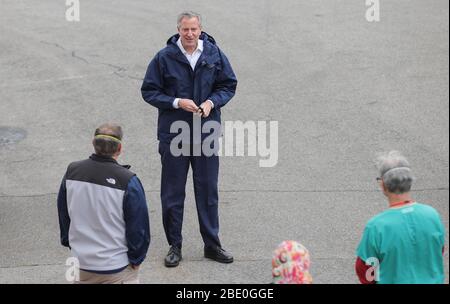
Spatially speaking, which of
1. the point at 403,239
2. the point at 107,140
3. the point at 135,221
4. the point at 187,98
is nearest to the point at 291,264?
the point at 403,239

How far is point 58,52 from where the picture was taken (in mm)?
14484

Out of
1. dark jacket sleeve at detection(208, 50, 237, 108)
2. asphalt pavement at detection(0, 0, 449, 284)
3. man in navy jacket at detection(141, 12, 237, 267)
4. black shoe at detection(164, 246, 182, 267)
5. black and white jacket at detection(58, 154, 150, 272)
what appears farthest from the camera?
asphalt pavement at detection(0, 0, 449, 284)

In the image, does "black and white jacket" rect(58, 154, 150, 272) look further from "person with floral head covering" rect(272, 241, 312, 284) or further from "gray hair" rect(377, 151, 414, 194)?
"gray hair" rect(377, 151, 414, 194)

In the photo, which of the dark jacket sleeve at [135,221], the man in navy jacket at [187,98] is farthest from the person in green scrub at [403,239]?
the man in navy jacket at [187,98]

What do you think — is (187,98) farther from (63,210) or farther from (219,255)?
(63,210)

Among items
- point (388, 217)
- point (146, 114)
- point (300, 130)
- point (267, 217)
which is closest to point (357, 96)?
point (300, 130)

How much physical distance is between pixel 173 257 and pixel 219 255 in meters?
0.42

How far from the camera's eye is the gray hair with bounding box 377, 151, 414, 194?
16.7 feet

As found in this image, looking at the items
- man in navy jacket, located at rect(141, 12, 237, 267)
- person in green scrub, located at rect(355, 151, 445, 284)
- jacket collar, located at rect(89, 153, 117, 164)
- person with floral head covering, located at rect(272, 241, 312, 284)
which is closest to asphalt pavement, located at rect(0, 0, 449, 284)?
man in navy jacket, located at rect(141, 12, 237, 267)

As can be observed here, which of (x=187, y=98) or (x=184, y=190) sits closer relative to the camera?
(x=187, y=98)

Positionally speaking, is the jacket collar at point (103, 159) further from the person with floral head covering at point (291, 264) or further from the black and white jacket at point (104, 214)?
the person with floral head covering at point (291, 264)

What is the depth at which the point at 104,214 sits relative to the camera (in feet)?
18.7

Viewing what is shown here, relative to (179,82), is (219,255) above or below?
below
